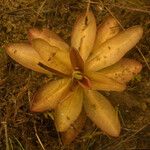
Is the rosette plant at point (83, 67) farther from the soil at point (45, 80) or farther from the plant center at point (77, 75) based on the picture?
the soil at point (45, 80)

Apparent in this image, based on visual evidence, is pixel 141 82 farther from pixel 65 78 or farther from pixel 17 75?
pixel 17 75

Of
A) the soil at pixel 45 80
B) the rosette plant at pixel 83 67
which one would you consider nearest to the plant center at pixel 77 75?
the rosette plant at pixel 83 67

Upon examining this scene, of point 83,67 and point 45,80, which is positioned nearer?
point 83,67

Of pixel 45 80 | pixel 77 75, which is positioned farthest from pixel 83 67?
pixel 45 80

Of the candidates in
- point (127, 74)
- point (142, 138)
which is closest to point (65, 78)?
point (127, 74)

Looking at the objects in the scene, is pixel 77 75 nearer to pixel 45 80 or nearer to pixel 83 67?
pixel 83 67

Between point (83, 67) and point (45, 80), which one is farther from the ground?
point (83, 67)

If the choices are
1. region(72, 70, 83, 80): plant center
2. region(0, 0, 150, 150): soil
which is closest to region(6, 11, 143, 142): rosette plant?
region(72, 70, 83, 80): plant center
